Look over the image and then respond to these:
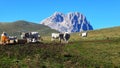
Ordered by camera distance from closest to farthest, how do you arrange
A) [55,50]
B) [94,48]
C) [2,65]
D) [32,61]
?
1. [2,65]
2. [32,61]
3. [55,50]
4. [94,48]

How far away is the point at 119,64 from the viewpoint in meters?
40.6

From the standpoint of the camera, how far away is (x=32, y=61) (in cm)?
3847

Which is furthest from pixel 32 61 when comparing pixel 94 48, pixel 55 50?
pixel 94 48

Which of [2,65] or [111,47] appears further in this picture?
[111,47]

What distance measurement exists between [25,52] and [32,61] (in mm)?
4364

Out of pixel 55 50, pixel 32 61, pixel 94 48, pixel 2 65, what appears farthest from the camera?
pixel 94 48

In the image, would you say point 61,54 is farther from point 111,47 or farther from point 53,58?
point 111,47

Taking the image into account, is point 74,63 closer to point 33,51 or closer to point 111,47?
point 33,51

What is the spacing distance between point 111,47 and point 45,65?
16.8m

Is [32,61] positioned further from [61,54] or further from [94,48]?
[94,48]

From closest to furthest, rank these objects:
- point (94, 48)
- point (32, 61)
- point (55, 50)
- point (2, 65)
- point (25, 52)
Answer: point (2, 65), point (32, 61), point (25, 52), point (55, 50), point (94, 48)

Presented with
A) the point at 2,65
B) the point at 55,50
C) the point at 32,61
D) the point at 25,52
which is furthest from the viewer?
the point at 55,50

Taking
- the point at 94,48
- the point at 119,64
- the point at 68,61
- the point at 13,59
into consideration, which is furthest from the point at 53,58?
the point at 94,48

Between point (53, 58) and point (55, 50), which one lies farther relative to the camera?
point (55, 50)
